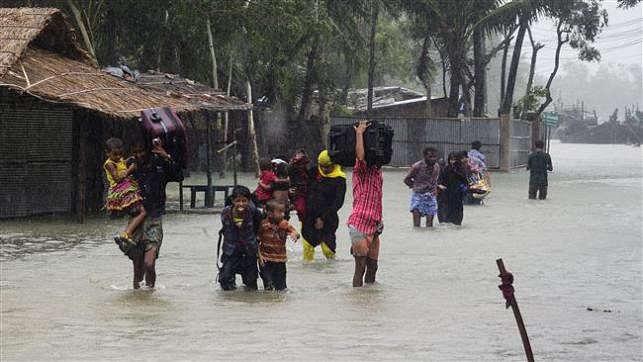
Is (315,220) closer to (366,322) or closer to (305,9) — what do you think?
(366,322)

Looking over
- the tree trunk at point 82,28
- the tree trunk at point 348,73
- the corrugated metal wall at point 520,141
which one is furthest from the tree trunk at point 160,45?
the corrugated metal wall at point 520,141

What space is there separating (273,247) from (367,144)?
1.29m

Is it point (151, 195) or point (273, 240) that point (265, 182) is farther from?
point (151, 195)

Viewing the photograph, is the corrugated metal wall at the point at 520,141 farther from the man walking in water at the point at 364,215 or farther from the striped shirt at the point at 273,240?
the striped shirt at the point at 273,240

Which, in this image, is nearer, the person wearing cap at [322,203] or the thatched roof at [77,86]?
the person wearing cap at [322,203]

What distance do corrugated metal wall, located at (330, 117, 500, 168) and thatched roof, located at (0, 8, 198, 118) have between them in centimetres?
2201

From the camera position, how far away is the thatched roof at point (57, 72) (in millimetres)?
19156

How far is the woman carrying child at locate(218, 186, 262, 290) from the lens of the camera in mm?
12078

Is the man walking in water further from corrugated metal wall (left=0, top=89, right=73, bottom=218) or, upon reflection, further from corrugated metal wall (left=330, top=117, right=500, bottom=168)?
corrugated metal wall (left=330, top=117, right=500, bottom=168)

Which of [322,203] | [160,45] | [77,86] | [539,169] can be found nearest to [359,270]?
[322,203]

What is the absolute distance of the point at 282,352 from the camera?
877cm

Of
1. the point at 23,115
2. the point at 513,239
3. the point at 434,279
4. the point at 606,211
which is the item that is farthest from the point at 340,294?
the point at 606,211

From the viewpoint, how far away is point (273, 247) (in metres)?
12.2

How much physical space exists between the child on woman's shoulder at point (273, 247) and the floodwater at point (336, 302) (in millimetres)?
236
